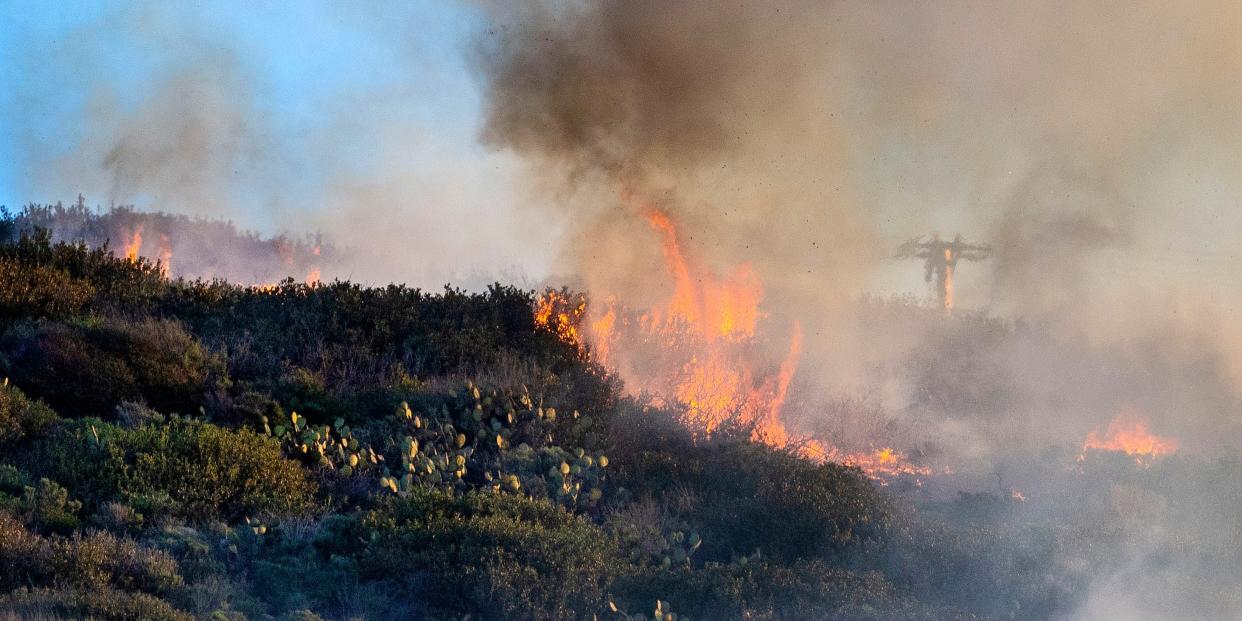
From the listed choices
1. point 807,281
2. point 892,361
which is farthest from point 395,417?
point 807,281

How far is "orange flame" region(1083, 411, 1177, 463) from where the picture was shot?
17719mm

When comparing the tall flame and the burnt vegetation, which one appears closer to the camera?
the burnt vegetation

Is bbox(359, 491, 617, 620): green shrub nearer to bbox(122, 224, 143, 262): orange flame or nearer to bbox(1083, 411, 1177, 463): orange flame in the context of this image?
bbox(1083, 411, 1177, 463): orange flame

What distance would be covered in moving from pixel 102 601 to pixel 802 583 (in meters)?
4.46

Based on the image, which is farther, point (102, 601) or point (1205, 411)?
point (1205, 411)

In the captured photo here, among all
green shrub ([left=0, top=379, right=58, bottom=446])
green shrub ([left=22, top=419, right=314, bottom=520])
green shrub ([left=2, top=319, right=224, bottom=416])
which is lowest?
green shrub ([left=22, top=419, right=314, bottom=520])

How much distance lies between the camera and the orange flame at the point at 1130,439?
58.1ft

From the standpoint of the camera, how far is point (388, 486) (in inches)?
361

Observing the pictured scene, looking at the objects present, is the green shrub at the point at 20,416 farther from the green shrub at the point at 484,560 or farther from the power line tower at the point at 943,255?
the power line tower at the point at 943,255

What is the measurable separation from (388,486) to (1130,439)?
13.4 meters

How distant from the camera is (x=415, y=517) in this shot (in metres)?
8.06

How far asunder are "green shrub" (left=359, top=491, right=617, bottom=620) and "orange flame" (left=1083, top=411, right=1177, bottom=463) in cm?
1195

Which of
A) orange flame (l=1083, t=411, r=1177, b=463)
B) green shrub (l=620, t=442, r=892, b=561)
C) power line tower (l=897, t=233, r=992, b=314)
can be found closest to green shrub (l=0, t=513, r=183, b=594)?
green shrub (l=620, t=442, r=892, b=561)

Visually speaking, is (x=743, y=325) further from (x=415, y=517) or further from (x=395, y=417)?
(x=415, y=517)
